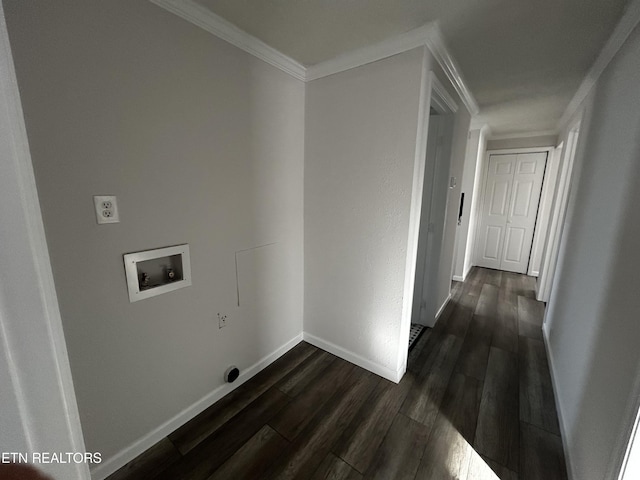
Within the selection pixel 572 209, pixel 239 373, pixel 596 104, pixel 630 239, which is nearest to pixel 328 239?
pixel 239 373

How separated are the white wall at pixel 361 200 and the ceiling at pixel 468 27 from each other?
0.21 metres

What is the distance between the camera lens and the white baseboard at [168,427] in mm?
1274

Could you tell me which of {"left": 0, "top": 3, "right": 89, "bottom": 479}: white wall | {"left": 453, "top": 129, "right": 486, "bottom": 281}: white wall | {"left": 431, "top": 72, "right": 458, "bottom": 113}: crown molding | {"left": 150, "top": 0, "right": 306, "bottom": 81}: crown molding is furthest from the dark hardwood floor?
{"left": 150, "top": 0, "right": 306, "bottom": 81}: crown molding

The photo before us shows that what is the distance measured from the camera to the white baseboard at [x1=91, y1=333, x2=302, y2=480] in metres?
1.27

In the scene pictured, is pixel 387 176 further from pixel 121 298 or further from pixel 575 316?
pixel 121 298

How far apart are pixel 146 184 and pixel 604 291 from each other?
7.61 feet

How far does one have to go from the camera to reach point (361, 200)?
6.33ft

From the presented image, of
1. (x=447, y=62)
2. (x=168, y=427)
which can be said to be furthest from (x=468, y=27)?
(x=168, y=427)

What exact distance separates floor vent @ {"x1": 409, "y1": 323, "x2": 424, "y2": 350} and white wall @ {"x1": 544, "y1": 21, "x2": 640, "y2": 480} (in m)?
1.02

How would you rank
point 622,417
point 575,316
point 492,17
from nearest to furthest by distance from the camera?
point 622,417 < point 492,17 < point 575,316

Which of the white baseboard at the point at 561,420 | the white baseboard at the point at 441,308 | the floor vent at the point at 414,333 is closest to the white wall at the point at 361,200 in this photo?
the floor vent at the point at 414,333

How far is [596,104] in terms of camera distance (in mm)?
1873

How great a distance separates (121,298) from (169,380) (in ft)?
1.90

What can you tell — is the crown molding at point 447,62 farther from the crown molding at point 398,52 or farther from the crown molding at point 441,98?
the crown molding at point 441,98
